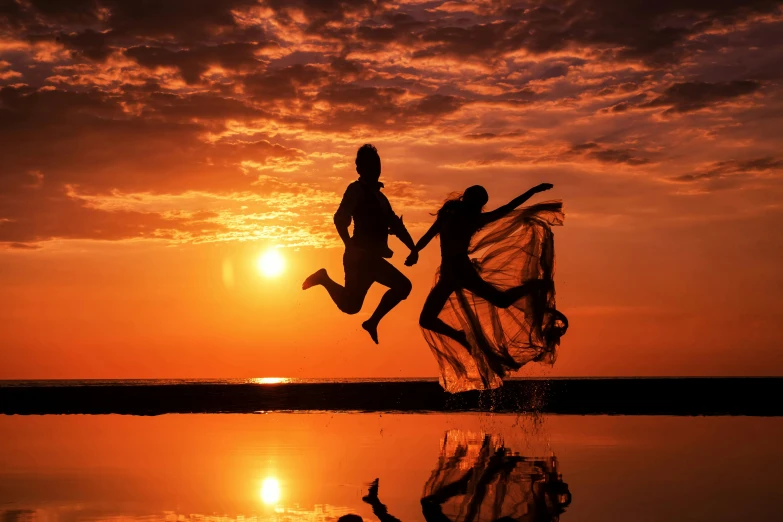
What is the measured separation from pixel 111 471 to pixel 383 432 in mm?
6959

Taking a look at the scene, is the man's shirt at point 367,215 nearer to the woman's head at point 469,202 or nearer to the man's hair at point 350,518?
the woman's head at point 469,202

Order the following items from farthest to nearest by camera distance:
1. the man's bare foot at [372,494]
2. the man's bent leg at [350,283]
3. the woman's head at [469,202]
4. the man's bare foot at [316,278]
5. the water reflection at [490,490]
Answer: the woman's head at [469,202], the man's bare foot at [316,278], the man's bent leg at [350,283], the man's bare foot at [372,494], the water reflection at [490,490]

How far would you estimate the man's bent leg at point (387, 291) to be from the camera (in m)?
14.1

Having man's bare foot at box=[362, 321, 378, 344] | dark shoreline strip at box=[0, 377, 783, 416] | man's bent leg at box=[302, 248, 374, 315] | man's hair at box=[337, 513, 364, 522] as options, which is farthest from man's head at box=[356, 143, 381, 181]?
dark shoreline strip at box=[0, 377, 783, 416]

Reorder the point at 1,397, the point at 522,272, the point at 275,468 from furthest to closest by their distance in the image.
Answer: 1. the point at 1,397
2. the point at 522,272
3. the point at 275,468

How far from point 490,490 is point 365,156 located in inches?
240

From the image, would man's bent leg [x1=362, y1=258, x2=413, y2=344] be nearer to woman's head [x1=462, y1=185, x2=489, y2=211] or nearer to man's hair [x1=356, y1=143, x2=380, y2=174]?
man's hair [x1=356, y1=143, x2=380, y2=174]

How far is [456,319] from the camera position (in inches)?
640

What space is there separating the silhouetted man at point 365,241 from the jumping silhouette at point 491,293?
4.26ft

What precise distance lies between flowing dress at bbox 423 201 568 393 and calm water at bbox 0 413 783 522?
4.82ft

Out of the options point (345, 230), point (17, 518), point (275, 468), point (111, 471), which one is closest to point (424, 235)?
point (345, 230)

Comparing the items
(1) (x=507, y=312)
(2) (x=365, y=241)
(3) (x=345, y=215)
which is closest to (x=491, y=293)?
(1) (x=507, y=312)

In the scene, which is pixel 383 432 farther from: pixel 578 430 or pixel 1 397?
pixel 1 397

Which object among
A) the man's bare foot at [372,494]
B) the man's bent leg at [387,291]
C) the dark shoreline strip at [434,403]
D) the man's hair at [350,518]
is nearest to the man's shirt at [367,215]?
the man's bent leg at [387,291]
